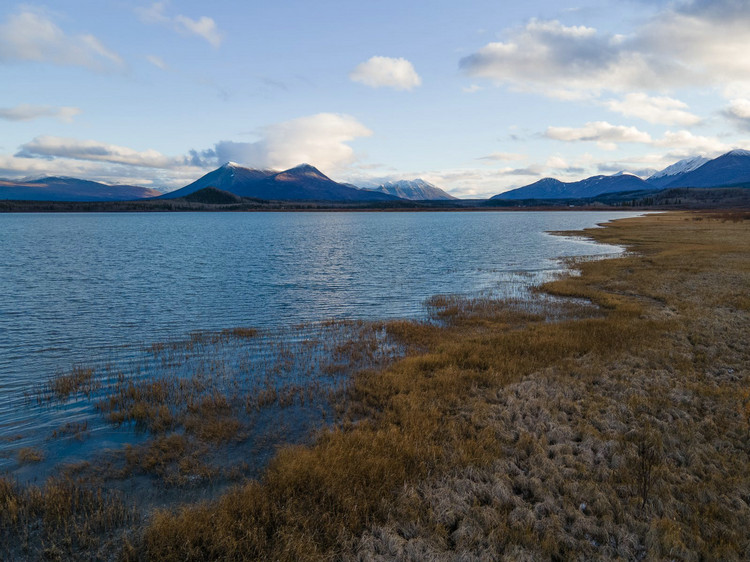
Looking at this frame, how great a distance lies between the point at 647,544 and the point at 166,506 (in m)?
9.27

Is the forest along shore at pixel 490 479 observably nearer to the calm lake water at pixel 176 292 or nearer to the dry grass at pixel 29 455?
the dry grass at pixel 29 455

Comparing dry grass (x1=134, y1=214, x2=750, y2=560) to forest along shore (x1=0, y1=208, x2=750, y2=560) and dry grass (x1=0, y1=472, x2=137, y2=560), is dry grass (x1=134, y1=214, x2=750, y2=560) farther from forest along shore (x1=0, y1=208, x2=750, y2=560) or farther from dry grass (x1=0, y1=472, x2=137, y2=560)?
dry grass (x1=0, y1=472, x2=137, y2=560)

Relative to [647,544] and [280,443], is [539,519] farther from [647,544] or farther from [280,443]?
[280,443]

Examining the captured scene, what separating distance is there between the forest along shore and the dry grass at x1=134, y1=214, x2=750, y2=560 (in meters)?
0.04

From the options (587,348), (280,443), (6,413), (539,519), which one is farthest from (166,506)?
(587,348)

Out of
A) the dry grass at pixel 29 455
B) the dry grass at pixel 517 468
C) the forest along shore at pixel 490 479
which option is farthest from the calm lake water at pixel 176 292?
the dry grass at pixel 517 468

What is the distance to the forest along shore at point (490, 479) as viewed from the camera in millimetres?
7246

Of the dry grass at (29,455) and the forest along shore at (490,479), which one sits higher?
the forest along shore at (490,479)

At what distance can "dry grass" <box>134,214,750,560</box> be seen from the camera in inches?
285

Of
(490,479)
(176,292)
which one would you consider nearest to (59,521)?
(490,479)

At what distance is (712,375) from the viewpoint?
14.5 metres

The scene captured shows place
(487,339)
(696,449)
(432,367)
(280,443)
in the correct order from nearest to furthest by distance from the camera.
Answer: (696,449)
(280,443)
(432,367)
(487,339)

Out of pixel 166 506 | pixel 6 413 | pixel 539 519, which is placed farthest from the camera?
pixel 6 413

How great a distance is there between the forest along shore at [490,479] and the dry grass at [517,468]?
0.04m
